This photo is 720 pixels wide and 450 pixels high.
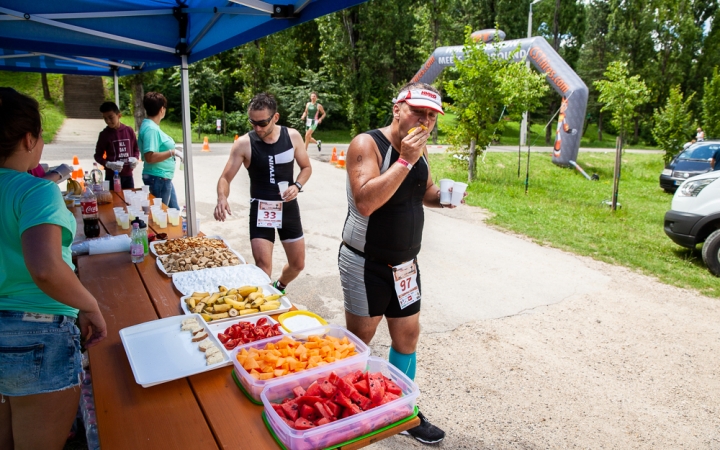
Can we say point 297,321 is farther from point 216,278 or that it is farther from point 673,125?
point 673,125

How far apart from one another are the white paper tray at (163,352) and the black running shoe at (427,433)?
1.58m

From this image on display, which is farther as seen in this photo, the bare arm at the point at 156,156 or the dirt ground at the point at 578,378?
the bare arm at the point at 156,156

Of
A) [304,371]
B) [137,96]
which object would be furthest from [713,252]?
[137,96]

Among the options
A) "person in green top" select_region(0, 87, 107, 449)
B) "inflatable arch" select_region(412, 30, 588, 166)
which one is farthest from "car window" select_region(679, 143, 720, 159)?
"person in green top" select_region(0, 87, 107, 449)

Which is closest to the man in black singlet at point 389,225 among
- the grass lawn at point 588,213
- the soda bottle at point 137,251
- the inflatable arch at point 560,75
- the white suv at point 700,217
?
the soda bottle at point 137,251

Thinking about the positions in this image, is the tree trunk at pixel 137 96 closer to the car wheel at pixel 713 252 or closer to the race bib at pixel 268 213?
the race bib at pixel 268 213

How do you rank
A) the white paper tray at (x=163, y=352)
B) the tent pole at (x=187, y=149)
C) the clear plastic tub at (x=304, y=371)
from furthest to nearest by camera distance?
the tent pole at (x=187, y=149), the white paper tray at (x=163, y=352), the clear plastic tub at (x=304, y=371)

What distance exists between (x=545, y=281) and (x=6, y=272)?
5863mm

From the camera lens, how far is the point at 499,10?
36.2 metres

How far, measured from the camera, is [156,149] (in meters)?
5.75

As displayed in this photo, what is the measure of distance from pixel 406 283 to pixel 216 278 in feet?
3.87

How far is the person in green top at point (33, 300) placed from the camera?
5.65 ft

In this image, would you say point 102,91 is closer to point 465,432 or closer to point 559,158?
point 559,158

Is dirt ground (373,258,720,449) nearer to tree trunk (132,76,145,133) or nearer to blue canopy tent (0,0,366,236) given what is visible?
blue canopy tent (0,0,366,236)
